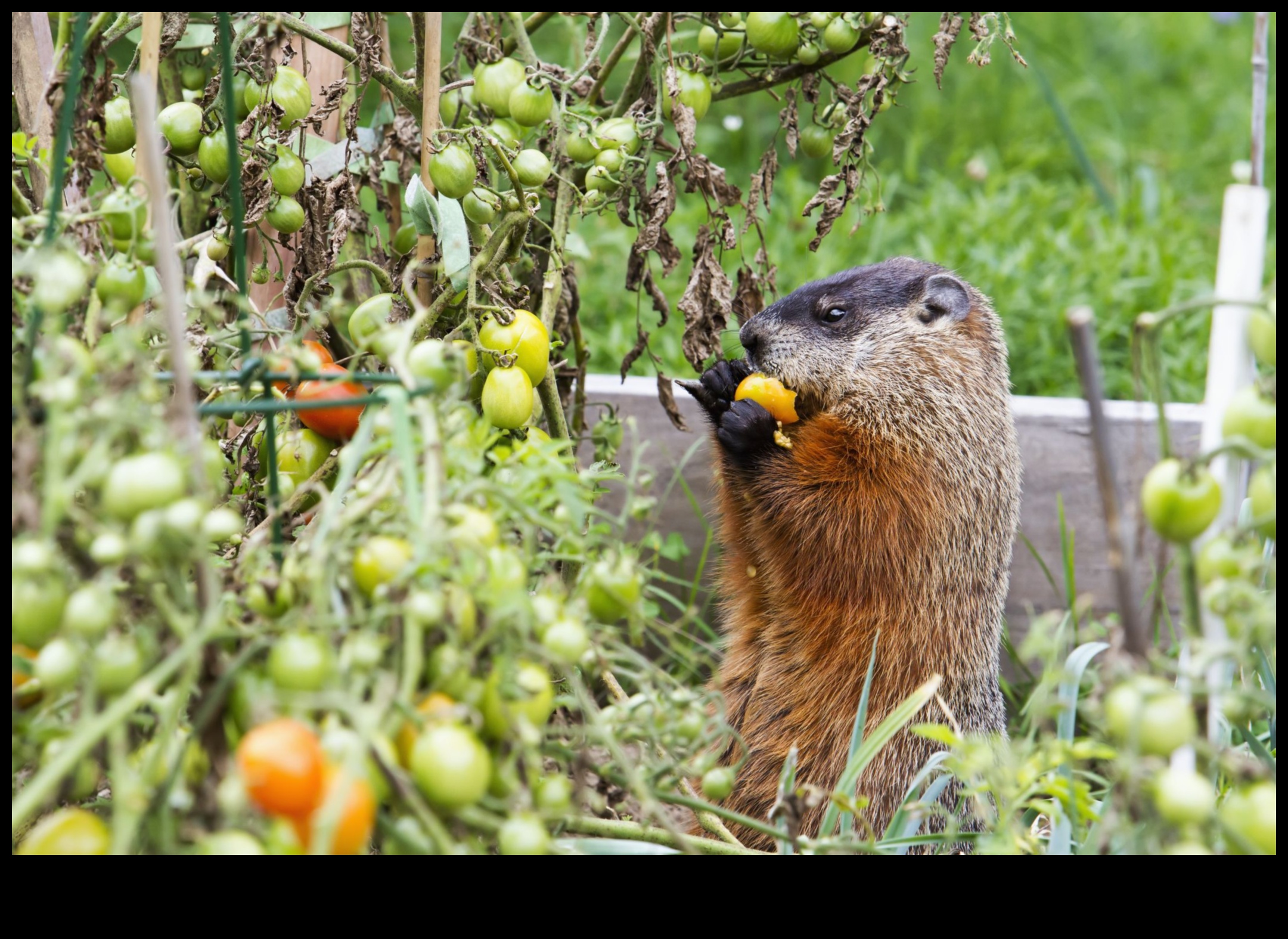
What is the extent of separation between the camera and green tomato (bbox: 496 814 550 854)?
3.55ft

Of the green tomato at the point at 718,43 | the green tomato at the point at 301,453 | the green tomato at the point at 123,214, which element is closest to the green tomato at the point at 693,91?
the green tomato at the point at 718,43

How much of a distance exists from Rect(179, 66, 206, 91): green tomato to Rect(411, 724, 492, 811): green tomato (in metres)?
1.70

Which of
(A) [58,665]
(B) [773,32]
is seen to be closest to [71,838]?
(A) [58,665]

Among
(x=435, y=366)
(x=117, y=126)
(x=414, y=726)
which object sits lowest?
(x=414, y=726)

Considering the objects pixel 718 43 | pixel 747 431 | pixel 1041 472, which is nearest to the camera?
pixel 718 43

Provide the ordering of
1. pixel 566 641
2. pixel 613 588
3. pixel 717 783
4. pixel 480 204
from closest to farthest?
pixel 566 641
pixel 613 588
pixel 717 783
pixel 480 204

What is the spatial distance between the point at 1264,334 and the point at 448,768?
903 millimetres

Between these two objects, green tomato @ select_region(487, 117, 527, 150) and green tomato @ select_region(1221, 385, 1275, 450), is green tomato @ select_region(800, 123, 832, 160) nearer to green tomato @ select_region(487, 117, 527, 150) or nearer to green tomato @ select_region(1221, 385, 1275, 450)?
green tomato @ select_region(487, 117, 527, 150)

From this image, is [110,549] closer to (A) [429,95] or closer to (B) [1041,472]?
(A) [429,95]

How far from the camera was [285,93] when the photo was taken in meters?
1.98

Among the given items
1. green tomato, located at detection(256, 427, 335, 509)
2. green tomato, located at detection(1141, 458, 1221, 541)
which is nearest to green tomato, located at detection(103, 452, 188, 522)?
green tomato, located at detection(256, 427, 335, 509)

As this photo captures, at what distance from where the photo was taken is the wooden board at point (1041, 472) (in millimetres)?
3207

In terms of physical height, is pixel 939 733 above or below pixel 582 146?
below
